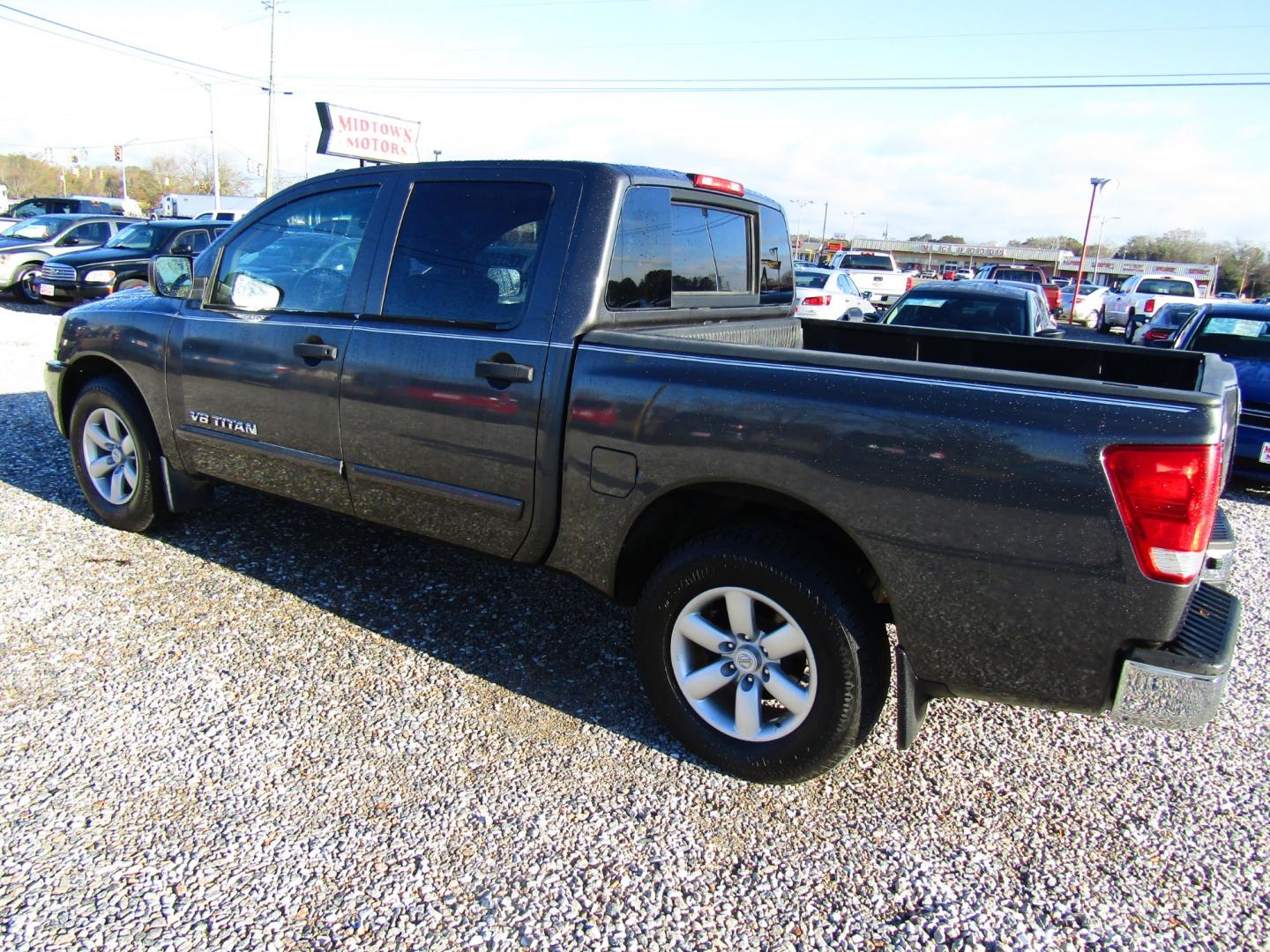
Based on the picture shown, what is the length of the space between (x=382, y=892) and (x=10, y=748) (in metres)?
1.49

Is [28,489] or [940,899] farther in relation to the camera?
[28,489]

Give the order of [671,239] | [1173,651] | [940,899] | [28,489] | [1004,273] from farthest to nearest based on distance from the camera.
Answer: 1. [1004,273]
2. [28,489]
3. [671,239]
4. [940,899]
5. [1173,651]

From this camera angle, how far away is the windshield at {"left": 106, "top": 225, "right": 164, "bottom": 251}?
14477 mm

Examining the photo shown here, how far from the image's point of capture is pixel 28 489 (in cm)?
543

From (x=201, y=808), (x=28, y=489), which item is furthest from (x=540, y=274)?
(x=28, y=489)

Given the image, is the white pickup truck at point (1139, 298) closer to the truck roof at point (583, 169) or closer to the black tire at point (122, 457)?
the truck roof at point (583, 169)

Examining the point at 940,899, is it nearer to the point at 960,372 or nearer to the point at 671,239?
the point at 960,372

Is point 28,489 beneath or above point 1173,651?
beneath

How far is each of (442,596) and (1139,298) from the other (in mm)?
26896

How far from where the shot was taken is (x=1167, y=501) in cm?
212

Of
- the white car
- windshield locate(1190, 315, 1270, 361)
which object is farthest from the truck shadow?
the white car

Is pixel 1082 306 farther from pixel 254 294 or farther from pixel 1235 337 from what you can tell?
pixel 254 294

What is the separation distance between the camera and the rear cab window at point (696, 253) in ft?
10.7

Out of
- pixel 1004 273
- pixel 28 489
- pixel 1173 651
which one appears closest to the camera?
pixel 1173 651
